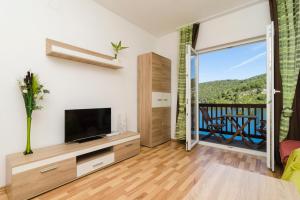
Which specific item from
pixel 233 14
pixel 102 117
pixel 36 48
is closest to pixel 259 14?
pixel 233 14

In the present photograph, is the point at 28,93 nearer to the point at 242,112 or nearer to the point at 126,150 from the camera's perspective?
the point at 126,150

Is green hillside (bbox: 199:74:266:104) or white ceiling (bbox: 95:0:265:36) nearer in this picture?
white ceiling (bbox: 95:0:265:36)

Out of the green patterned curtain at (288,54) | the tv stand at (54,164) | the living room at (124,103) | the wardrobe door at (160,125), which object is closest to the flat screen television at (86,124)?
the living room at (124,103)

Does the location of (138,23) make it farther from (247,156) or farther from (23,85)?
(247,156)

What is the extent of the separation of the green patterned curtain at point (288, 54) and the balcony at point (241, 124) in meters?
1.23

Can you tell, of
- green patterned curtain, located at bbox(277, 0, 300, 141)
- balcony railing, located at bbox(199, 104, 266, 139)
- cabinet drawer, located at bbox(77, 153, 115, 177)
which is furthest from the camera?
balcony railing, located at bbox(199, 104, 266, 139)

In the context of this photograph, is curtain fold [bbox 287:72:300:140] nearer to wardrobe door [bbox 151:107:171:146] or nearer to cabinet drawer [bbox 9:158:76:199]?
wardrobe door [bbox 151:107:171:146]

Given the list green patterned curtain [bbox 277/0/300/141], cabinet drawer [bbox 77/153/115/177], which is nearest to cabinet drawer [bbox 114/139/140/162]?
cabinet drawer [bbox 77/153/115/177]

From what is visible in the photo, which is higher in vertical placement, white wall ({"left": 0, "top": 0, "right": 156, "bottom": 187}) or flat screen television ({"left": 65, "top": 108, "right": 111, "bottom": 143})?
white wall ({"left": 0, "top": 0, "right": 156, "bottom": 187})

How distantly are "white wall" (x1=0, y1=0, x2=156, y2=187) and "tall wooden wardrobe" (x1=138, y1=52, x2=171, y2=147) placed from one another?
0.44 metres

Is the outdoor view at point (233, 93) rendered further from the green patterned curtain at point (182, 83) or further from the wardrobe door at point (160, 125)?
the wardrobe door at point (160, 125)

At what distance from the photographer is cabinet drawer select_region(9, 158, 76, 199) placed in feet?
4.90

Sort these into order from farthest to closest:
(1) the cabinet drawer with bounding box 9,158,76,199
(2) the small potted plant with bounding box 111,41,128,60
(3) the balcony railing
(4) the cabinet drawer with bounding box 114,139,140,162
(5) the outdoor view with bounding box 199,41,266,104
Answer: (5) the outdoor view with bounding box 199,41,266,104, (3) the balcony railing, (2) the small potted plant with bounding box 111,41,128,60, (4) the cabinet drawer with bounding box 114,139,140,162, (1) the cabinet drawer with bounding box 9,158,76,199

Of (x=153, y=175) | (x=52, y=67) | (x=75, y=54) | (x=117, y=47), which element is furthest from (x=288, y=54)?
(x=52, y=67)
